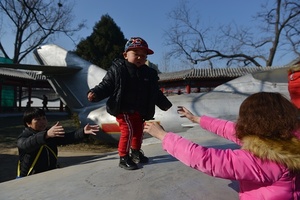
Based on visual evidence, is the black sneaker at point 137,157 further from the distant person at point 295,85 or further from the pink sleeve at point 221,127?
the distant person at point 295,85

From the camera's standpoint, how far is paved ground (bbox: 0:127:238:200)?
2070 millimetres

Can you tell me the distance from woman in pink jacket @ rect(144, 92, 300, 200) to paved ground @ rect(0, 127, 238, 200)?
0.73 metres

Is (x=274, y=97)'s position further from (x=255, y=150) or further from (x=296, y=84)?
(x=296, y=84)

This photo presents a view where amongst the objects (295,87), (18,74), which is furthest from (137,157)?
(18,74)

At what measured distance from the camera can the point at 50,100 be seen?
3444 cm

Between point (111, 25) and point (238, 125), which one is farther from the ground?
point (111, 25)

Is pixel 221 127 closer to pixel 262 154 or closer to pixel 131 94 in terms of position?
pixel 262 154

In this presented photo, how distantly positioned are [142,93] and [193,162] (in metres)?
1.47

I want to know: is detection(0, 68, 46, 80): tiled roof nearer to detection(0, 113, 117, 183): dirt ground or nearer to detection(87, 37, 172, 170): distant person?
detection(0, 113, 117, 183): dirt ground

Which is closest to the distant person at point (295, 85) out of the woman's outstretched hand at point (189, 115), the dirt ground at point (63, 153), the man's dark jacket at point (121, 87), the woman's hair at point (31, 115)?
the woman's outstretched hand at point (189, 115)

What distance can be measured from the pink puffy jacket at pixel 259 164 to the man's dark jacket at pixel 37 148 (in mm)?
1496

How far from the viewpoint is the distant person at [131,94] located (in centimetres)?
262

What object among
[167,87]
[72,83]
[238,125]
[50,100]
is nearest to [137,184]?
[238,125]

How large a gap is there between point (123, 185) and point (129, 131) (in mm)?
567
